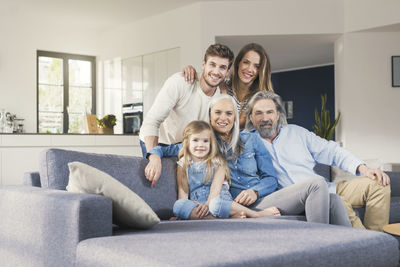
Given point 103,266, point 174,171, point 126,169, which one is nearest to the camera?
point 103,266

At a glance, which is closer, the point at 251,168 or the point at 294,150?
the point at 251,168

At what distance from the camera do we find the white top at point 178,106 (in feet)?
9.61

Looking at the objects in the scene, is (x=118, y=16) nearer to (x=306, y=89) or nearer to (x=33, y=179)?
(x=306, y=89)

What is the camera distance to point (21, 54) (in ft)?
27.0

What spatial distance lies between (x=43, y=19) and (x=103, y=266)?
302 inches

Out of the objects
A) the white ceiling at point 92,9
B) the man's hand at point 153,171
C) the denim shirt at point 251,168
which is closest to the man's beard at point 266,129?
the denim shirt at point 251,168

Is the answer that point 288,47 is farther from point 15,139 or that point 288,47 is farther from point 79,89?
point 15,139

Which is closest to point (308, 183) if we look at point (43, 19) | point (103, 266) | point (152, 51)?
point (103, 266)

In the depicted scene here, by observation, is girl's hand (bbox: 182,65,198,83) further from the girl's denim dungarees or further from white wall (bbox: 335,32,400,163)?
white wall (bbox: 335,32,400,163)

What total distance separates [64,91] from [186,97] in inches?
253

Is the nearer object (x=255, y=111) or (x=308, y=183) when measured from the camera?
(x=308, y=183)

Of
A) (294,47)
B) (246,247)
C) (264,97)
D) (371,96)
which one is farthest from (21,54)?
(246,247)

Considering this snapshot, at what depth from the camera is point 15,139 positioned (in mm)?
5613

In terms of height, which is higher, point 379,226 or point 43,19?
point 43,19
